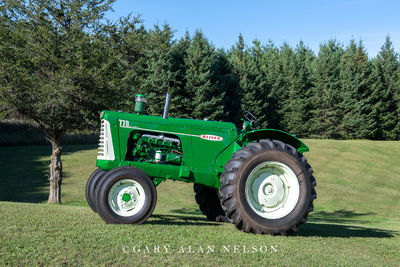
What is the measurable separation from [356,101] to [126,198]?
44737 millimetres

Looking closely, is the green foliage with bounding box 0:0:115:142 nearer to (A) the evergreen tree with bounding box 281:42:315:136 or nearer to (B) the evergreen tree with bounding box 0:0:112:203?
(B) the evergreen tree with bounding box 0:0:112:203

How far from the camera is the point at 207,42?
40188 millimetres

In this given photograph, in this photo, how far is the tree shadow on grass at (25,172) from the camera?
20.2 m

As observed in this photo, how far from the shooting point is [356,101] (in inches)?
1805

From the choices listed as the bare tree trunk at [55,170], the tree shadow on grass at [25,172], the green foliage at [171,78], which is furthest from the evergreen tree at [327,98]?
the bare tree trunk at [55,170]

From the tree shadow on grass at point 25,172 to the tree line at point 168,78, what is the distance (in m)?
5.20

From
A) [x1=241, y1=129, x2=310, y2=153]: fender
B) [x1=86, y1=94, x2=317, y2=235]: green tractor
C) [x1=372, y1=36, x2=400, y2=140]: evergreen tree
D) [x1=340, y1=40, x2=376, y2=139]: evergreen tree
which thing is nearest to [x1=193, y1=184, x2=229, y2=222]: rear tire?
[x1=86, y1=94, x2=317, y2=235]: green tractor

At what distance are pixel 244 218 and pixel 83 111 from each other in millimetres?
7851

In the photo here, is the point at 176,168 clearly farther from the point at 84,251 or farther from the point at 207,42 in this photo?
the point at 207,42

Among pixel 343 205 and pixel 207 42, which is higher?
pixel 207 42

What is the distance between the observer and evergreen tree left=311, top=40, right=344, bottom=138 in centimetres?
4756

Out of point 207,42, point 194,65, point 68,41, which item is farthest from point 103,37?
point 207,42

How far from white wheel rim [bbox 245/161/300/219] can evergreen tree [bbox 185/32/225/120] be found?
29.7 metres

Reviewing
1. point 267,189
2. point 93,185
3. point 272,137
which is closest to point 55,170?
point 93,185
